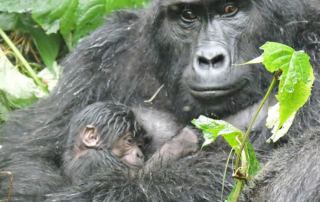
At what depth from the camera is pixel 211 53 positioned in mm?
5004

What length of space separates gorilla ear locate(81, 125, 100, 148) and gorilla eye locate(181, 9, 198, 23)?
0.87m

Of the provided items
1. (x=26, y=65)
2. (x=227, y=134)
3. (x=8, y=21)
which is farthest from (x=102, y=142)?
(x=8, y=21)

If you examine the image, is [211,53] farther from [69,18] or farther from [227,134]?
[69,18]

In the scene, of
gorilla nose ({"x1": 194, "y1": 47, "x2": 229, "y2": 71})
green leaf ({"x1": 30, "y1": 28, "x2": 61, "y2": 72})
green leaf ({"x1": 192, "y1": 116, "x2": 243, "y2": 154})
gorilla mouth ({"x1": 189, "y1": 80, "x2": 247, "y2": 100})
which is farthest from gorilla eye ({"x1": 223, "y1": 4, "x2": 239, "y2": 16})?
green leaf ({"x1": 30, "y1": 28, "x2": 61, "y2": 72})

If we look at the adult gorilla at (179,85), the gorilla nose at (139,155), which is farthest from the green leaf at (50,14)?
the gorilla nose at (139,155)

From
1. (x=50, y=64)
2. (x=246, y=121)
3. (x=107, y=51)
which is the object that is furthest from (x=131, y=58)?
(x=50, y=64)

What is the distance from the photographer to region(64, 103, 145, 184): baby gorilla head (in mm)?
5168

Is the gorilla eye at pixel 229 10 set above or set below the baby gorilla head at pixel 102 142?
above

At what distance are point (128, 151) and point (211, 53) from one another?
83 cm

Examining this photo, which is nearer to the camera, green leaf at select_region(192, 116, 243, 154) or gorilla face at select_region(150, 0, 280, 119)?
green leaf at select_region(192, 116, 243, 154)

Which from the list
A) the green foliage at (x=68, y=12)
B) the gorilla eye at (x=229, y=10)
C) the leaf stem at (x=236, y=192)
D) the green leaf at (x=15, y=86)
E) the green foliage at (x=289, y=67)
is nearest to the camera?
the green foliage at (x=289, y=67)

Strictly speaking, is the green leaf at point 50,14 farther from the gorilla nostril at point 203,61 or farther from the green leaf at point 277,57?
the green leaf at point 277,57

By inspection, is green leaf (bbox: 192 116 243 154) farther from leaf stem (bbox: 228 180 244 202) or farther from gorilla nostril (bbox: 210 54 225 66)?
gorilla nostril (bbox: 210 54 225 66)

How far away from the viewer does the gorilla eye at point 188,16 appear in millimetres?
5371
